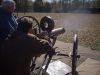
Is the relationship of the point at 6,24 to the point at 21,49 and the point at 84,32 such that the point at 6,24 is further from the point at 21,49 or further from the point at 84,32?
the point at 84,32

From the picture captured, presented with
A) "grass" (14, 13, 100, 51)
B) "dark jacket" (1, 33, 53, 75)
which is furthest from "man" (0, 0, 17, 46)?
"grass" (14, 13, 100, 51)

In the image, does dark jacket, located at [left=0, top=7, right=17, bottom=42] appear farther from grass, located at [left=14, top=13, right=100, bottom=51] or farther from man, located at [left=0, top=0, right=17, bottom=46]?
grass, located at [left=14, top=13, right=100, bottom=51]

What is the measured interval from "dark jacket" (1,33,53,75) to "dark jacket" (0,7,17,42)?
94 centimetres

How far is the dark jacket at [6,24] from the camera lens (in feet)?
16.0

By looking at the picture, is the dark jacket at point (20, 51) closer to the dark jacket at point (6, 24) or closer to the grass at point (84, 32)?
the dark jacket at point (6, 24)

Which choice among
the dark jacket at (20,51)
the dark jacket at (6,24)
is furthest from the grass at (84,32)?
the dark jacket at (20,51)

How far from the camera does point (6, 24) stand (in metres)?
5.05

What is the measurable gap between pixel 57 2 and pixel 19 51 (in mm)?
68580

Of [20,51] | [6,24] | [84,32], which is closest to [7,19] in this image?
[6,24]

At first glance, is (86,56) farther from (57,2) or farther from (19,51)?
(57,2)

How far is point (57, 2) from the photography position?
71.6 metres

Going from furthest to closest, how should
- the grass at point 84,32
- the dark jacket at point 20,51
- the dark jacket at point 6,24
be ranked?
the grass at point 84,32, the dark jacket at point 6,24, the dark jacket at point 20,51

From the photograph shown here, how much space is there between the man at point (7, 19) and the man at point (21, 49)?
104 cm

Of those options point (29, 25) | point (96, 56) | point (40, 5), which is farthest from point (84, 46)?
point (40, 5)
